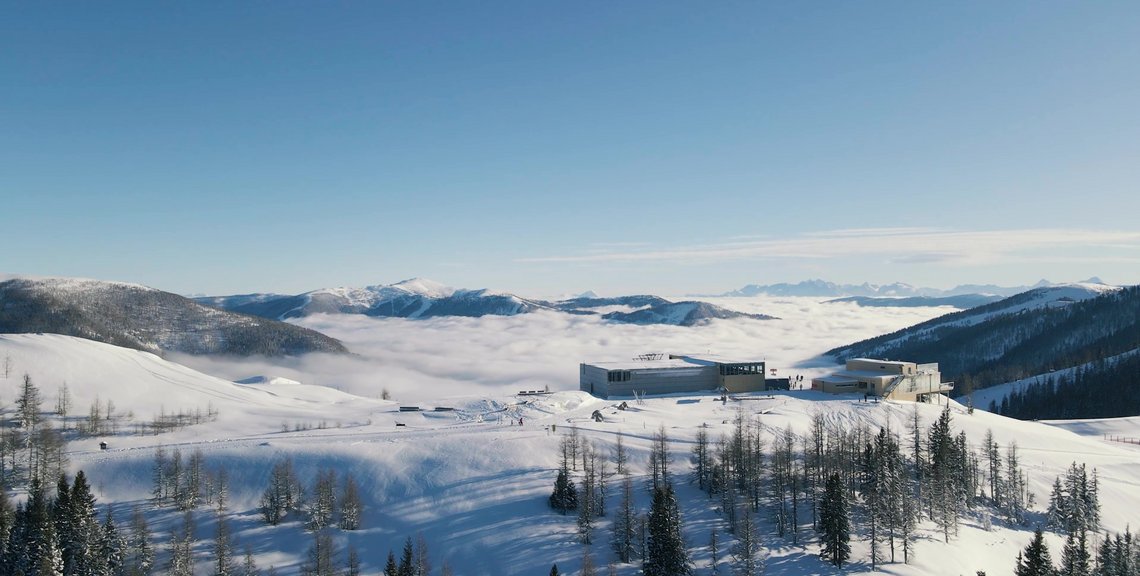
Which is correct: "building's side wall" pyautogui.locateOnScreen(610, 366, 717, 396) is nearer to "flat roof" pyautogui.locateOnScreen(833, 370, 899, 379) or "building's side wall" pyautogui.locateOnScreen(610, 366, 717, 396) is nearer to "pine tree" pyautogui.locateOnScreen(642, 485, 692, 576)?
"flat roof" pyautogui.locateOnScreen(833, 370, 899, 379)

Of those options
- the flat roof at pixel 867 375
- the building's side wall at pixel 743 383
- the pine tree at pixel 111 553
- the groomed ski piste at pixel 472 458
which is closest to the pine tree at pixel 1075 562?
the groomed ski piste at pixel 472 458

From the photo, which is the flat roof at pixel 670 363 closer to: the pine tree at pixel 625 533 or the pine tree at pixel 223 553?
the pine tree at pixel 625 533

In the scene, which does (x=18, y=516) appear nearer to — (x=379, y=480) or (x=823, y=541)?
(x=379, y=480)

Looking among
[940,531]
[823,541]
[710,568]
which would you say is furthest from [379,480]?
[940,531]

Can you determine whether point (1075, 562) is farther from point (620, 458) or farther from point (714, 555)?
→ point (620, 458)

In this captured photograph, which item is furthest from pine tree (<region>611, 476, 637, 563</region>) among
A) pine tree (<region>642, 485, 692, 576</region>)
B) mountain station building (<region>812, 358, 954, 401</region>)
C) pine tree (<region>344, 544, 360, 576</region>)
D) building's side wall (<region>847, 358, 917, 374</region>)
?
building's side wall (<region>847, 358, 917, 374</region>)

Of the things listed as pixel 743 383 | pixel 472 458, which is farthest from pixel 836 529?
pixel 743 383
